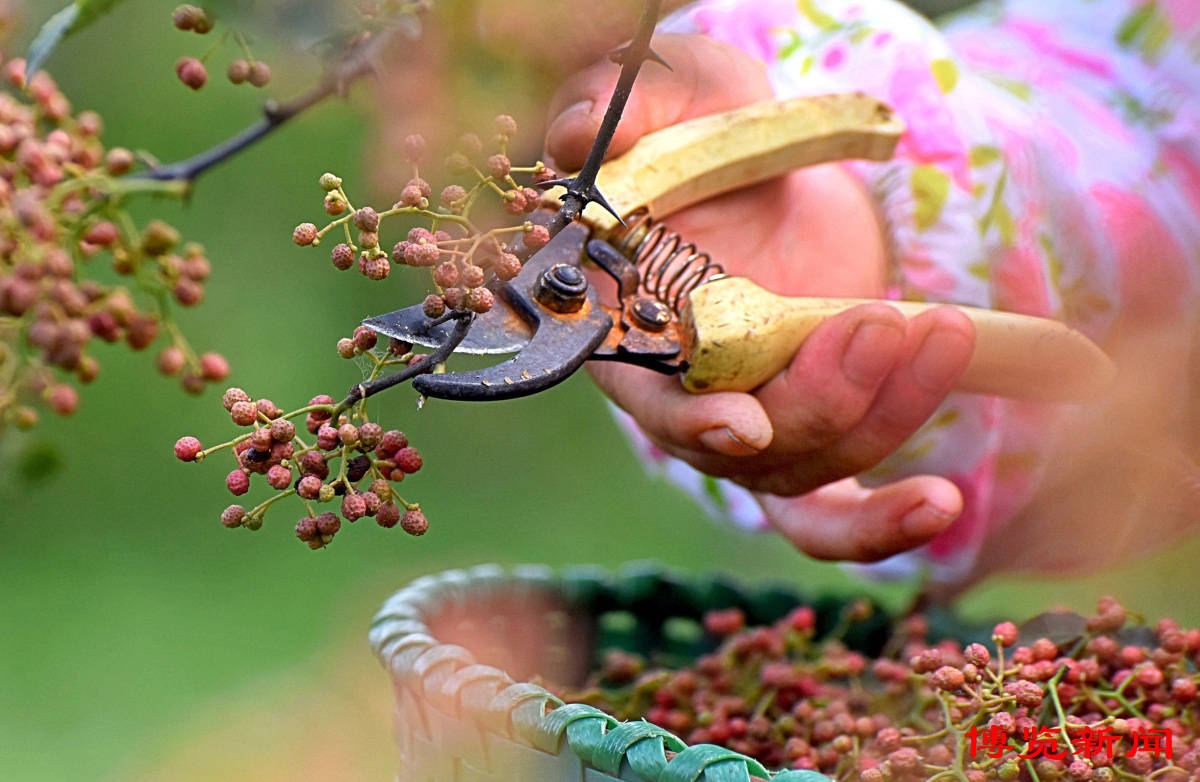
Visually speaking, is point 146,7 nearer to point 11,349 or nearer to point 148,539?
point 148,539

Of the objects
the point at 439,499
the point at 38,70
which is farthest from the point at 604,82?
the point at 439,499

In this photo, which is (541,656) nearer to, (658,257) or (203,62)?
(658,257)

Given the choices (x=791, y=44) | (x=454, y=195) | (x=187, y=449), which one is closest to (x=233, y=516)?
(x=187, y=449)

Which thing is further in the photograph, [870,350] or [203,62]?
[870,350]

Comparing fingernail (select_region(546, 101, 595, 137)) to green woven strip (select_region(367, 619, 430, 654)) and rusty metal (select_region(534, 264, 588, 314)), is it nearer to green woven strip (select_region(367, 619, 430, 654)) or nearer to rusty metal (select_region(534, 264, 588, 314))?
rusty metal (select_region(534, 264, 588, 314))

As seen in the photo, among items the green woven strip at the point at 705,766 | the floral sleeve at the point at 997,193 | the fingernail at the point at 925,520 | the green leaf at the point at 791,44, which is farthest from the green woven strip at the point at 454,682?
the green leaf at the point at 791,44
